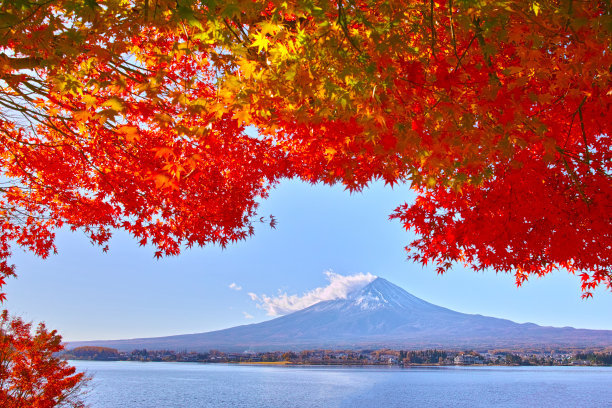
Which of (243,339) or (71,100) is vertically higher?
(71,100)

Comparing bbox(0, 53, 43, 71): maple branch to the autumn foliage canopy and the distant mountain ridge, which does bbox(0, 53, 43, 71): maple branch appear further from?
the distant mountain ridge

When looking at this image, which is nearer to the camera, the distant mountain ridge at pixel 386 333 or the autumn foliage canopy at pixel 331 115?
the autumn foliage canopy at pixel 331 115

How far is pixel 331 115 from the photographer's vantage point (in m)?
3.74

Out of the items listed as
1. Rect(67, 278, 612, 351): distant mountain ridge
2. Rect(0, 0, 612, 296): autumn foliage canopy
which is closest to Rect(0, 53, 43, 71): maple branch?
Rect(0, 0, 612, 296): autumn foliage canopy

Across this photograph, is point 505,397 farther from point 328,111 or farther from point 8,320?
point 328,111

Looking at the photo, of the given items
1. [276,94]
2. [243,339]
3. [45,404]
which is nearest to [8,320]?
[45,404]

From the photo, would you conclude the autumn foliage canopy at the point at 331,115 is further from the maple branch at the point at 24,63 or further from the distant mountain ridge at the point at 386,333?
the distant mountain ridge at the point at 386,333

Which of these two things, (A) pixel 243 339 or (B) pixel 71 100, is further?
(A) pixel 243 339

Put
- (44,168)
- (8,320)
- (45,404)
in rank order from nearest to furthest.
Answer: (44,168)
(45,404)
(8,320)

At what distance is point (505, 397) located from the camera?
53125 mm

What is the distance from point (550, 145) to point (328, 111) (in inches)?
68.0

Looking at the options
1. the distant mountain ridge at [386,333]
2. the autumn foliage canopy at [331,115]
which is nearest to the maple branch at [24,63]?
the autumn foliage canopy at [331,115]

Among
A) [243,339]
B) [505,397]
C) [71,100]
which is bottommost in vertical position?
[505,397]

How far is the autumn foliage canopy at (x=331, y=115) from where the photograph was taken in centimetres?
312
